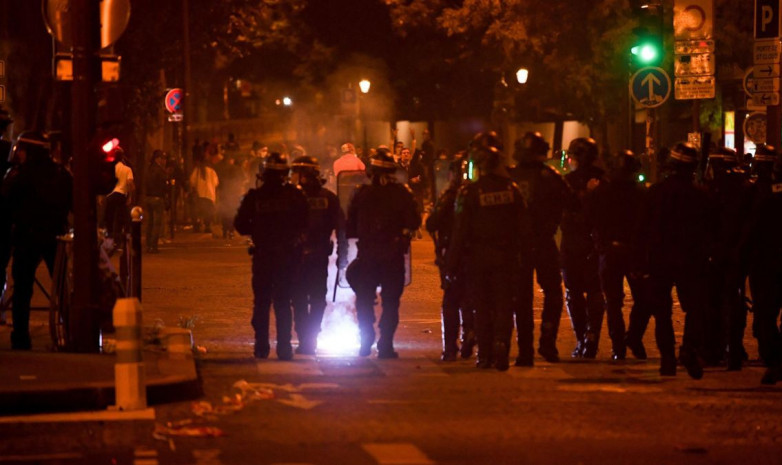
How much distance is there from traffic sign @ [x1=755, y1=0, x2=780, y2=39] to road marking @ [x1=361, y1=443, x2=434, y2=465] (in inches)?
505

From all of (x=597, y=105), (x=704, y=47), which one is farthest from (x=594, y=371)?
(x=597, y=105)

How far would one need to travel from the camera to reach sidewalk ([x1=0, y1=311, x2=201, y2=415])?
10500mm

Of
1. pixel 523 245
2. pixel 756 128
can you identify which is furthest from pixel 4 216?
pixel 756 128

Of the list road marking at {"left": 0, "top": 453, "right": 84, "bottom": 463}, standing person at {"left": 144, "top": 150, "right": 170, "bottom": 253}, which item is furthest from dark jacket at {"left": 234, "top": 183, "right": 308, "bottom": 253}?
standing person at {"left": 144, "top": 150, "right": 170, "bottom": 253}

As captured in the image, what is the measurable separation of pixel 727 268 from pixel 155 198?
1670 cm

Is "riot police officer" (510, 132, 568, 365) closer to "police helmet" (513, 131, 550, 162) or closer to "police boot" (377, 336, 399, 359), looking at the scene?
"police helmet" (513, 131, 550, 162)

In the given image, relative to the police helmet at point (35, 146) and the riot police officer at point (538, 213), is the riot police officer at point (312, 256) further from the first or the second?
the police helmet at point (35, 146)

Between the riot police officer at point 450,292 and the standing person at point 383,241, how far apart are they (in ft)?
0.70

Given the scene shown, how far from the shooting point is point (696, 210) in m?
12.2

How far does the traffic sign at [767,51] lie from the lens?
20297 millimetres

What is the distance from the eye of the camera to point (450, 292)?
13570mm

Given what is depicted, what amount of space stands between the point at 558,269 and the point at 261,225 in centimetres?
268

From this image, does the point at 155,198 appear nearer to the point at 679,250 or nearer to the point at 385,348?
the point at 385,348

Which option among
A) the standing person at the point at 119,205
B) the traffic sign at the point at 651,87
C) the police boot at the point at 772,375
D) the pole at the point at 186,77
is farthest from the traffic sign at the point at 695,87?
the pole at the point at 186,77
